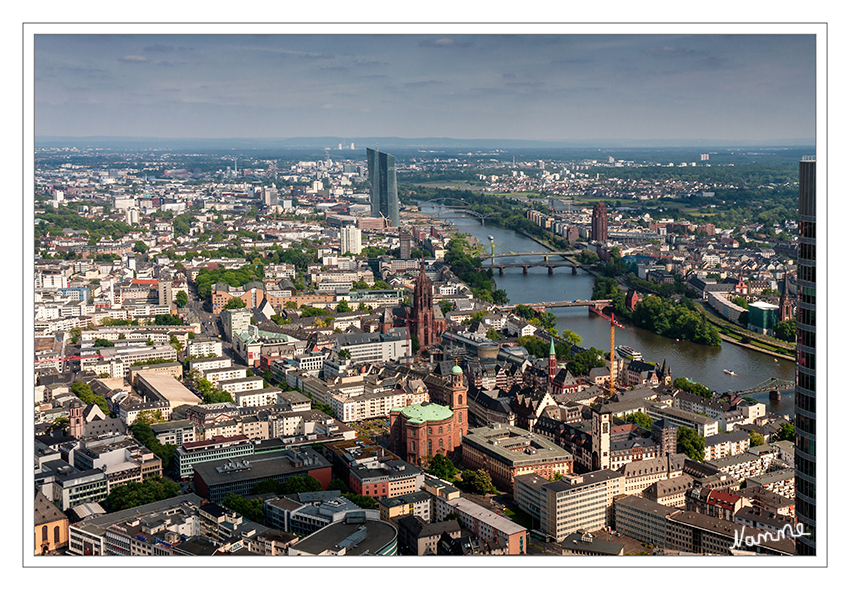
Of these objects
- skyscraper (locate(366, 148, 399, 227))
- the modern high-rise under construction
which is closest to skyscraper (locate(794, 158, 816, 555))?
the modern high-rise under construction

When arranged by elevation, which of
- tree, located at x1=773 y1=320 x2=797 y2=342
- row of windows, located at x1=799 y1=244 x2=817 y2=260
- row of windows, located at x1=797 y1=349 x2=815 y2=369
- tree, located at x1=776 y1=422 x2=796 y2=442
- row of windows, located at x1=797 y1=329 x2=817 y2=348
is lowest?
tree, located at x1=776 y1=422 x2=796 y2=442

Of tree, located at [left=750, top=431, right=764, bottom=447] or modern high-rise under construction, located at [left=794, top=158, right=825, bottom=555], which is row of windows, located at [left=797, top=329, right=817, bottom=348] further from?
tree, located at [left=750, top=431, right=764, bottom=447]

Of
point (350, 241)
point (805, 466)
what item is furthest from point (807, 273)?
point (350, 241)

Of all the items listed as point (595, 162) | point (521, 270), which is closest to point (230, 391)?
point (521, 270)

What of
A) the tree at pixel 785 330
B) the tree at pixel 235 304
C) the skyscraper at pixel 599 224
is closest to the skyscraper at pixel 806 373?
the tree at pixel 785 330

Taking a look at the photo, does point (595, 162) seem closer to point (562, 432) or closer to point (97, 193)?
point (97, 193)

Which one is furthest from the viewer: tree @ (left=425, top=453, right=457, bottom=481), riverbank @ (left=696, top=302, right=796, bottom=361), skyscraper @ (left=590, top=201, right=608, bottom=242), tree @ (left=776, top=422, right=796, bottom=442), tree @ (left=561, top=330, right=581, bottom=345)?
skyscraper @ (left=590, top=201, right=608, bottom=242)

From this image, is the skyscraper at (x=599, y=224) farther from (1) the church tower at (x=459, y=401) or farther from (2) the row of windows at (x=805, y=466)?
(2) the row of windows at (x=805, y=466)
